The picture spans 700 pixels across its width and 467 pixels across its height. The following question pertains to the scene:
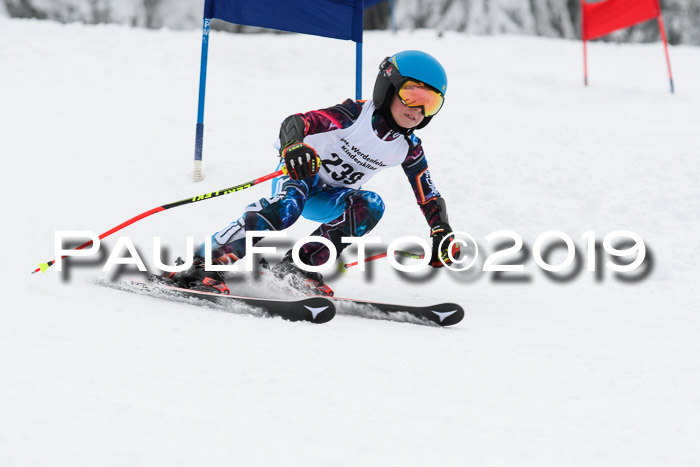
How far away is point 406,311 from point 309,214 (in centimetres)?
81

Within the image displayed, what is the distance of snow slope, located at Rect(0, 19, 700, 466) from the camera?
1.43 m

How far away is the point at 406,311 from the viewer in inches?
114

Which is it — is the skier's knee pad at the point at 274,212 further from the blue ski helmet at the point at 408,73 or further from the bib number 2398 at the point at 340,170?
the blue ski helmet at the point at 408,73

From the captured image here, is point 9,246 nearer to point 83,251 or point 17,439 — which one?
point 83,251

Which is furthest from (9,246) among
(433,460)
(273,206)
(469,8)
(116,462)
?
(469,8)

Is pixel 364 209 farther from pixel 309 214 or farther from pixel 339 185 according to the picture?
pixel 309 214

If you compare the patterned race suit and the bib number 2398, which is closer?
the patterned race suit

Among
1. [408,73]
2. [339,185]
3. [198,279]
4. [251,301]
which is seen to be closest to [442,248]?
[339,185]

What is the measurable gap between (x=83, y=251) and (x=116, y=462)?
7.39 ft

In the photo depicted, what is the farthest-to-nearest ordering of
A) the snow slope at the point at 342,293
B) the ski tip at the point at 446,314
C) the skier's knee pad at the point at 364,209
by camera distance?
the skier's knee pad at the point at 364,209, the ski tip at the point at 446,314, the snow slope at the point at 342,293

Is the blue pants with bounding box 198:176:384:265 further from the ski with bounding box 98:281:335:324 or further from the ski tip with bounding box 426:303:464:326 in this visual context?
the ski tip with bounding box 426:303:464:326

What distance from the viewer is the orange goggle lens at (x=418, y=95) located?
2.94 m

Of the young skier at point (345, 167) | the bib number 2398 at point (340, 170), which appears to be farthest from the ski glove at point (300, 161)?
the bib number 2398 at point (340, 170)

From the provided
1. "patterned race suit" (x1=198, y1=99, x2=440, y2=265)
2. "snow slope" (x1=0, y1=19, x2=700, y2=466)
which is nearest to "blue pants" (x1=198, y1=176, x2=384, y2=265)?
"patterned race suit" (x1=198, y1=99, x2=440, y2=265)
